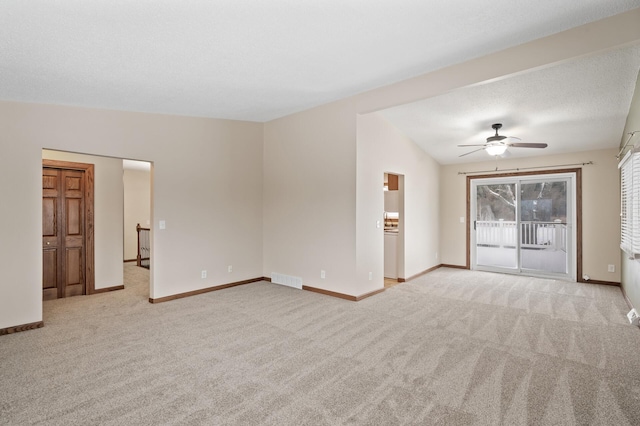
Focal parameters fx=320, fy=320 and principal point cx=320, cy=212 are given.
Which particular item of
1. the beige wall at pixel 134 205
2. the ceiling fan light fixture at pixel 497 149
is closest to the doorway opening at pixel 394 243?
the ceiling fan light fixture at pixel 497 149

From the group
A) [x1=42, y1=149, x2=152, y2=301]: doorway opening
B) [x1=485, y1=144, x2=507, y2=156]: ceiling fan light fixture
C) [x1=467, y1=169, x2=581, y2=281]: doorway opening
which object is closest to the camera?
[x1=485, y1=144, x2=507, y2=156]: ceiling fan light fixture

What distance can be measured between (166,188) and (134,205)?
15.5ft

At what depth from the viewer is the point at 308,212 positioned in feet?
17.6

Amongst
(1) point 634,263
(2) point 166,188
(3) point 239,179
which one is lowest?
(1) point 634,263

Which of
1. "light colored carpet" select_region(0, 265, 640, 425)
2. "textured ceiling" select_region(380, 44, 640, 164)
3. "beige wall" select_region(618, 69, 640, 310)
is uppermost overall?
"textured ceiling" select_region(380, 44, 640, 164)

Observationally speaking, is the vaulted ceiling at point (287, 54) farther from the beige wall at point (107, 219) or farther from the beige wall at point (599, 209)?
the beige wall at point (107, 219)

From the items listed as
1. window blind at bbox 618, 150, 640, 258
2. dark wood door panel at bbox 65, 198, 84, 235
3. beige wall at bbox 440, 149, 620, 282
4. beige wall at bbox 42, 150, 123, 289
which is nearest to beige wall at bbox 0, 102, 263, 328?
beige wall at bbox 42, 150, 123, 289

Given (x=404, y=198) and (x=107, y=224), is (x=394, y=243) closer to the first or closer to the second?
(x=404, y=198)

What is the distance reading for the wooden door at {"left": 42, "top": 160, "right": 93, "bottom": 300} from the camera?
482 centimetres

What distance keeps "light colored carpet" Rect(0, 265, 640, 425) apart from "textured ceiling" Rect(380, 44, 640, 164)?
2.70 meters

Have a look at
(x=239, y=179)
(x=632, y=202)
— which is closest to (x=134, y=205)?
(x=239, y=179)

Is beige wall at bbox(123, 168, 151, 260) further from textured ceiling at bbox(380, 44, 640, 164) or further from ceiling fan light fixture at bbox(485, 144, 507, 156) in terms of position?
ceiling fan light fixture at bbox(485, 144, 507, 156)

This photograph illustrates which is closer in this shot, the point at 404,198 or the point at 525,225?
the point at 404,198

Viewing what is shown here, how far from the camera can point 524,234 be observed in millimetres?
6828
